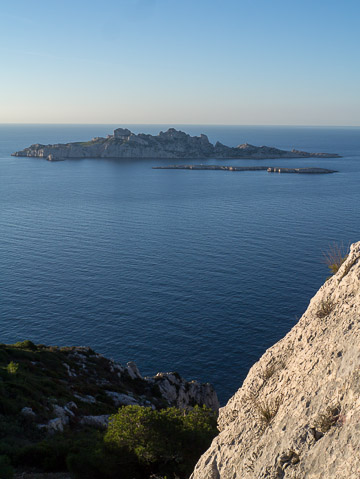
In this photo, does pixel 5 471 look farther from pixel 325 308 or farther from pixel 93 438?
pixel 325 308

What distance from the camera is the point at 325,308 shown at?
1255cm

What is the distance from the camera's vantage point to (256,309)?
2559 inches

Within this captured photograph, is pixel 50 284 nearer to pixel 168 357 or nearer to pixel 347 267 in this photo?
pixel 168 357

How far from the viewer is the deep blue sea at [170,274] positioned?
5741 cm

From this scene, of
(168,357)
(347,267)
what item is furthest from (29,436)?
(168,357)

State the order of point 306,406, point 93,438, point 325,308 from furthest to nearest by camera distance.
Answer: point 93,438 < point 325,308 < point 306,406

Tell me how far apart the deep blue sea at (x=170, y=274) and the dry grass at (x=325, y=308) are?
3762 cm

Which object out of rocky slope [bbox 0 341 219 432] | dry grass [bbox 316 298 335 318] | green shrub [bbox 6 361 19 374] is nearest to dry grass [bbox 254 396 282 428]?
dry grass [bbox 316 298 335 318]

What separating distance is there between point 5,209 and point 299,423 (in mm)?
139775

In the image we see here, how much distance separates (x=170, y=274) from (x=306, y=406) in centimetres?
7020

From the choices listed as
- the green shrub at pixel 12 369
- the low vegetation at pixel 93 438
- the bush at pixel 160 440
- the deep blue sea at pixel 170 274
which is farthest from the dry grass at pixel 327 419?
the deep blue sea at pixel 170 274

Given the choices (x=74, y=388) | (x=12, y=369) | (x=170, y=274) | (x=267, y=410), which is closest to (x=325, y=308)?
(x=267, y=410)

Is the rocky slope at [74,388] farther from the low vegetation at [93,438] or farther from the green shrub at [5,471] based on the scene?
the green shrub at [5,471]

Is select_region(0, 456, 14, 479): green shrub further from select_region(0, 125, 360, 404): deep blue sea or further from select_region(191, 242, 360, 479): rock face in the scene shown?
select_region(0, 125, 360, 404): deep blue sea
